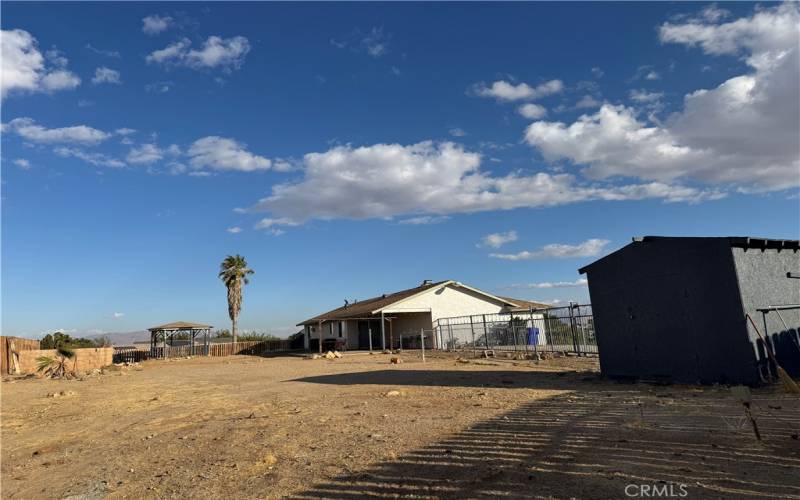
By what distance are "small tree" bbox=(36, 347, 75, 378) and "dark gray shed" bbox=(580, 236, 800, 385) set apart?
25541 millimetres

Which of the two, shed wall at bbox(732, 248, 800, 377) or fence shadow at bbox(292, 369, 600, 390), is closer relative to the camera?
shed wall at bbox(732, 248, 800, 377)

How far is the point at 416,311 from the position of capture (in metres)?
37.5

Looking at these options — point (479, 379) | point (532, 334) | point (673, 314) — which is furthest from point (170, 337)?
point (673, 314)

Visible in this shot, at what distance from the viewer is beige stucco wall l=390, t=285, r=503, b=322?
37.8 metres

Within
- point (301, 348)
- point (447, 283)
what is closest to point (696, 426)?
point (447, 283)

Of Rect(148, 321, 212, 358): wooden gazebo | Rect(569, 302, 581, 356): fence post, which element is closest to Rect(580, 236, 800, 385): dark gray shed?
Rect(569, 302, 581, 356): fence post

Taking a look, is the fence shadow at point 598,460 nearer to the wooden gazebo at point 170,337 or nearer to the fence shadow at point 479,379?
the fence shadow at point 479,379

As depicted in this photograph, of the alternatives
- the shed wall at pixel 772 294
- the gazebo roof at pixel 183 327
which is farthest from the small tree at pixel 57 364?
the shed wall at pixel 772 294

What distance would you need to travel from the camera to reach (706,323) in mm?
11672

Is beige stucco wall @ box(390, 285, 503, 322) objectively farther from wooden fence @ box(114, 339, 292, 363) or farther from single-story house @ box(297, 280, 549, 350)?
wooden fence @ box(114, 339, 292, 363)

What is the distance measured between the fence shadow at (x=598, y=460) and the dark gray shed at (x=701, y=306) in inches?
142

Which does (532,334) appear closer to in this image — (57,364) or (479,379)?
(479,379)

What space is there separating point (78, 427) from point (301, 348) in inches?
1723

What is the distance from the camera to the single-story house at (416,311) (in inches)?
1479
